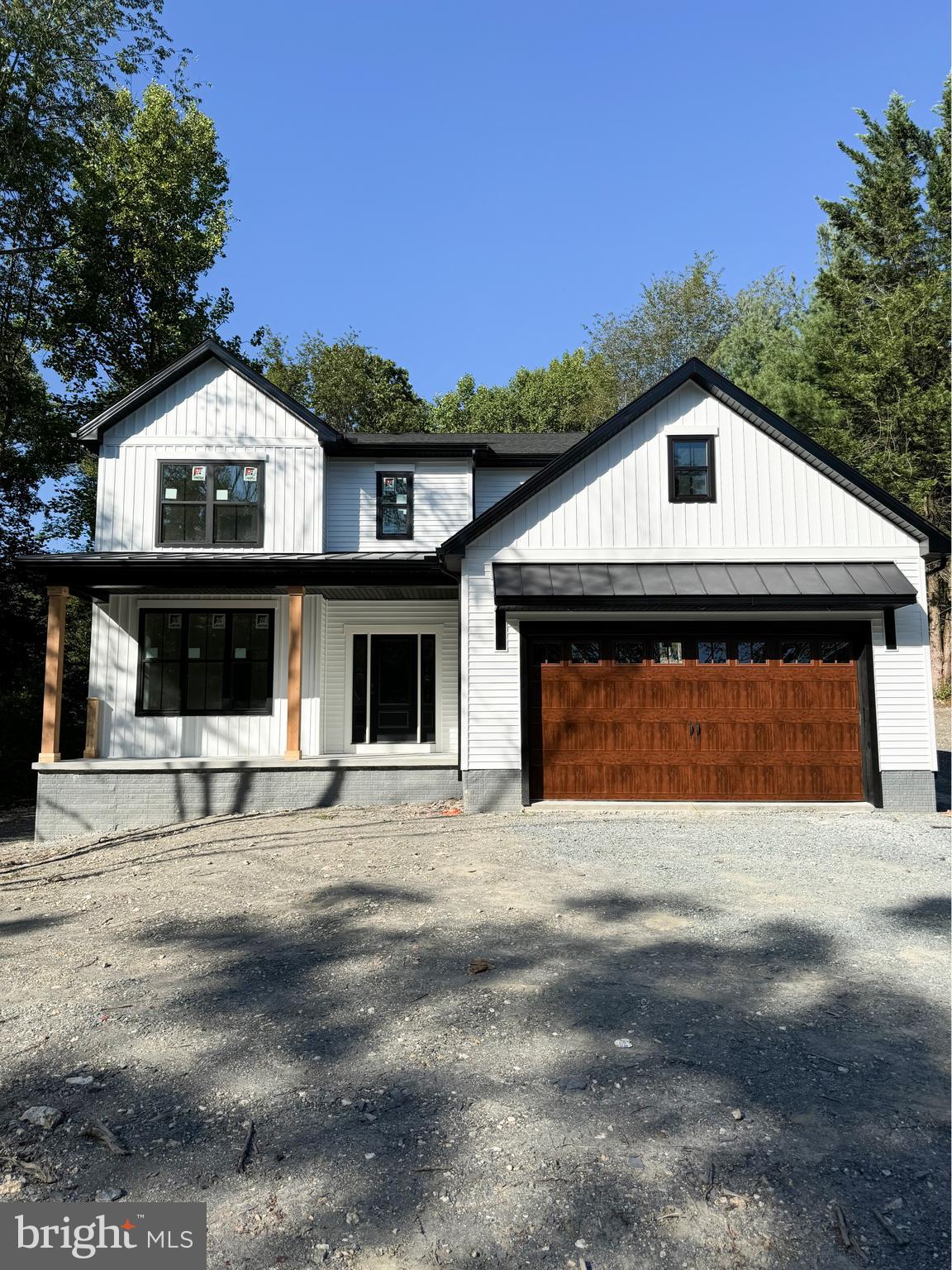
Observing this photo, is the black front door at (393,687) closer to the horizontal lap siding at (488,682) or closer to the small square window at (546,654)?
the horizontal lap siding at (488,682)

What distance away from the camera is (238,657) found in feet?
44.1

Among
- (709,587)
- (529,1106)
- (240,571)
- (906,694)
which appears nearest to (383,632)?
(240,571)

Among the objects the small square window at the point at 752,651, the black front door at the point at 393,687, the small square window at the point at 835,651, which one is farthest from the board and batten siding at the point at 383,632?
the small square window at the point at 835,651

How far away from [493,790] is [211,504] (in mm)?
7434

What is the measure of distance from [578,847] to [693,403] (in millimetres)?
7329

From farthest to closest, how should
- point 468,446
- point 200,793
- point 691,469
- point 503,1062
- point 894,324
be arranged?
point 894,324, point 468,446, point 200,793, point 691,469, point 503,1062

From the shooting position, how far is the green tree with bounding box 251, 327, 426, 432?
3725cm

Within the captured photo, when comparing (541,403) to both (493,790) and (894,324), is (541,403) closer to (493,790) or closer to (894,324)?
(894,324)

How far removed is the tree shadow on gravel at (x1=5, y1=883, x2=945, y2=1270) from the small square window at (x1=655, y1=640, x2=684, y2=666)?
21.2ft

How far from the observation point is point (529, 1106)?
3250mm

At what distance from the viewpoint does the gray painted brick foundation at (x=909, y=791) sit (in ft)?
35.7

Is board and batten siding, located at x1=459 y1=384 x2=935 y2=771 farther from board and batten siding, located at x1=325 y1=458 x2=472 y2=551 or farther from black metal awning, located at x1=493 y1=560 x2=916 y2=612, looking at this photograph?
board and batten siding, located at x1=325 y1=458 x2=472 y2=551

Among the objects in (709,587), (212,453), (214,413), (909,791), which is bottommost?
(909,791)

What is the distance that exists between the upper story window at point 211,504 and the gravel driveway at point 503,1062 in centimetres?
768
